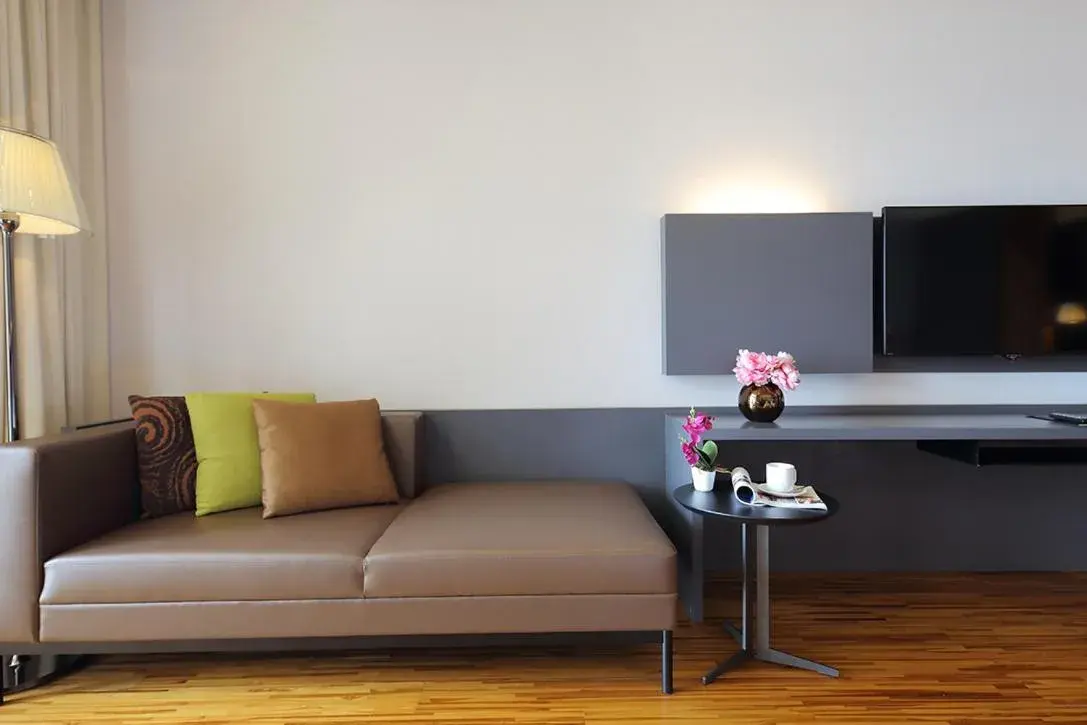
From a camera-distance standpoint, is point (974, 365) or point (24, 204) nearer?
point (24, 204)

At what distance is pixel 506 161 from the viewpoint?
2.88 m

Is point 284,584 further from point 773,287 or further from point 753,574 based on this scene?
point 773,287

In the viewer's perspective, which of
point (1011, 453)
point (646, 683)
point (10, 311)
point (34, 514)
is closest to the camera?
point (34, 514)

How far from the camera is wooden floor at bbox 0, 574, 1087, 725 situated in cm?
188

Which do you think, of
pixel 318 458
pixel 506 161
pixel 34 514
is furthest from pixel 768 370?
pixel 34 514

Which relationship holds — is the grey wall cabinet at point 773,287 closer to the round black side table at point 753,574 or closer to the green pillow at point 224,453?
the round black side table at point 753,574

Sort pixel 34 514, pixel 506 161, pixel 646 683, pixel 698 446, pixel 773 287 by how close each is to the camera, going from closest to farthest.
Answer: pixel 34 514, pixel 646 683, pixel 698 446, pixel 773 287, pixel 506 161

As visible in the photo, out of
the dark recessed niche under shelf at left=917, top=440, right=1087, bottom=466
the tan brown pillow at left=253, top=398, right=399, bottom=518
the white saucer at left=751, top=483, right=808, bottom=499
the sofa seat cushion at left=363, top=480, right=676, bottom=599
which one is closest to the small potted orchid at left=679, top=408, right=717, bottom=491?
the white saucer at left=751, top=483, right=808, bottom=499

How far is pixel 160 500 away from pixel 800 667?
2276 mm

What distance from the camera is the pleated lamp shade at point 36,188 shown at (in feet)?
6.79

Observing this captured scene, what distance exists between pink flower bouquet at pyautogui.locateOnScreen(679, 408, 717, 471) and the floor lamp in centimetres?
226

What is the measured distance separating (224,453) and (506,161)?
1.66 m

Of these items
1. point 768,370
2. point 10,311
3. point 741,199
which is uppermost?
point 741,199

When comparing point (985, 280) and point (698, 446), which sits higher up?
point (985, 280)
